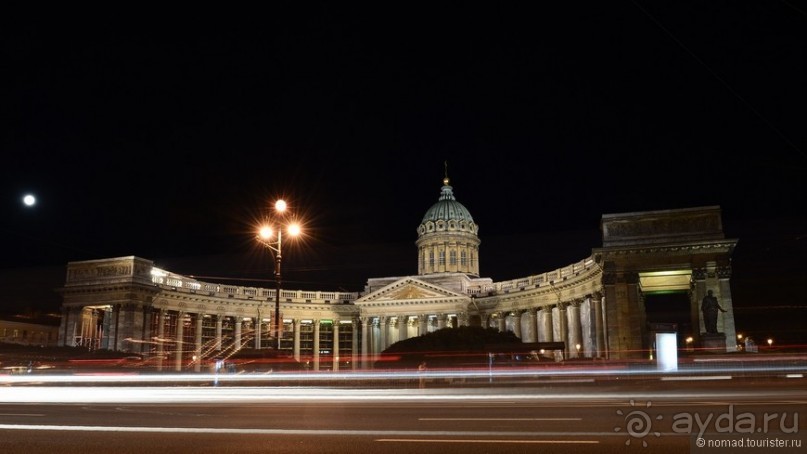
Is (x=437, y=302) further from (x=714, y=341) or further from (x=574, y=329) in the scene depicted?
(x=714, y=341)

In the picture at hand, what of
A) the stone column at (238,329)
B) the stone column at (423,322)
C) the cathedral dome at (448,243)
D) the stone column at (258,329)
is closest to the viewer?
the stone column at (258,329)

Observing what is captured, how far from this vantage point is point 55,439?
1173 cm

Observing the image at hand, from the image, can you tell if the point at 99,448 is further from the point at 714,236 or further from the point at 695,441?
the point at 714,236

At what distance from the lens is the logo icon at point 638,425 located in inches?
433

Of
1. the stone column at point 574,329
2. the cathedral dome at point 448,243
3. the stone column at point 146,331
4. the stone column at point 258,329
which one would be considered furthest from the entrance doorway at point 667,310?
the stone column at point 146,331

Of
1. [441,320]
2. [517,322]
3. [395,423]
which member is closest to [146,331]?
[441,320]

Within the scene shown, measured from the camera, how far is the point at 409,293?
259 feet

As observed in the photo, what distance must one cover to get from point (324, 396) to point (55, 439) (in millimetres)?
9918

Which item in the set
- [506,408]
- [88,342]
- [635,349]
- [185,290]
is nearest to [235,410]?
[506,408]

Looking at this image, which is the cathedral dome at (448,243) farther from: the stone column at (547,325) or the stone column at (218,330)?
the stone column at (218,330)

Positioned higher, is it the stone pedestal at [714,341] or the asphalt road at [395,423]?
the stone pedestal at [714,341]

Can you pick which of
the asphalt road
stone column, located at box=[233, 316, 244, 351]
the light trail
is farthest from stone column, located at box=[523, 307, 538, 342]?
the asphalt road

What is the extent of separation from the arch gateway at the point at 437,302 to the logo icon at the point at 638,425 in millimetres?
25376

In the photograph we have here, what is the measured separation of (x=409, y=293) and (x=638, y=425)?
66.9 m
